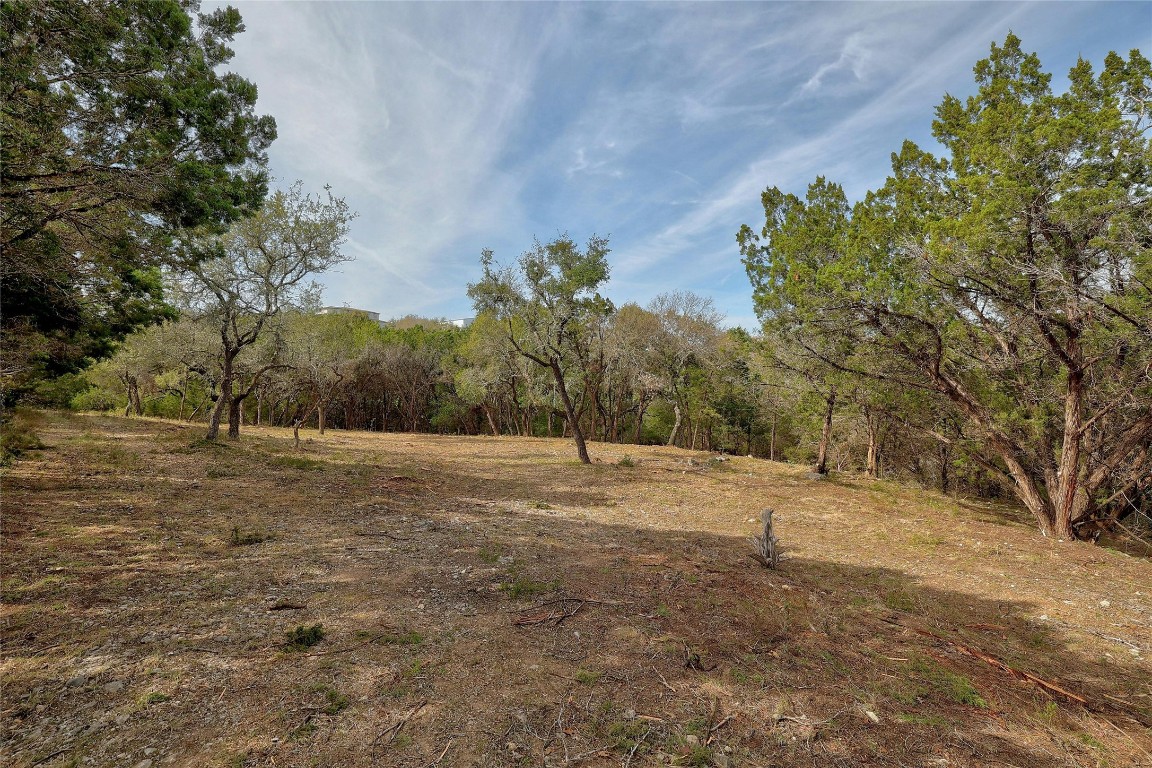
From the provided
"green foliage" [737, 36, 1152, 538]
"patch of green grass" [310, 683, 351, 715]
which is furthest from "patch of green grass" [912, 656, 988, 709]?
"green foliage" [737, 36, 1152, 538]

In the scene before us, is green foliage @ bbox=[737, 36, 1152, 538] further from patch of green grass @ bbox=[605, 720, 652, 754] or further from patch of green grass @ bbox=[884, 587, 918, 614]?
patch of green grass @ bbox=[605, 720, 652, 754]

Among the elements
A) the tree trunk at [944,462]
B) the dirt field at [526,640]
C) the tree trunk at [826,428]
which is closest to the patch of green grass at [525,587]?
the dirt field at [526,640]

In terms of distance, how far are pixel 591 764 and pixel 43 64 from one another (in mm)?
10205

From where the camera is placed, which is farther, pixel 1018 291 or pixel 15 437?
pixel 15 437

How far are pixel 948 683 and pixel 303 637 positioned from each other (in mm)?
6730

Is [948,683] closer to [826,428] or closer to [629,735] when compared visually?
[629,735]

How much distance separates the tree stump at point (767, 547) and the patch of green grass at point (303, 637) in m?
6.95

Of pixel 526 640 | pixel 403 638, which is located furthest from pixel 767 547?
pixel 403 638

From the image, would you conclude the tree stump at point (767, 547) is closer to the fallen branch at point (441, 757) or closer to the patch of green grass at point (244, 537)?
the fallen branch at point (441, 757)

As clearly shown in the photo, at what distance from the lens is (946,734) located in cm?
397

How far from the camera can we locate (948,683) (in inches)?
189

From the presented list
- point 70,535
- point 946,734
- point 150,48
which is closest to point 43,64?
point 150,48

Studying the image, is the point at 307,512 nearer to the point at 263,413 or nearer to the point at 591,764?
the point at 591,764

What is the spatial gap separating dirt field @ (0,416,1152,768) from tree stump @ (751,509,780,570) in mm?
361
